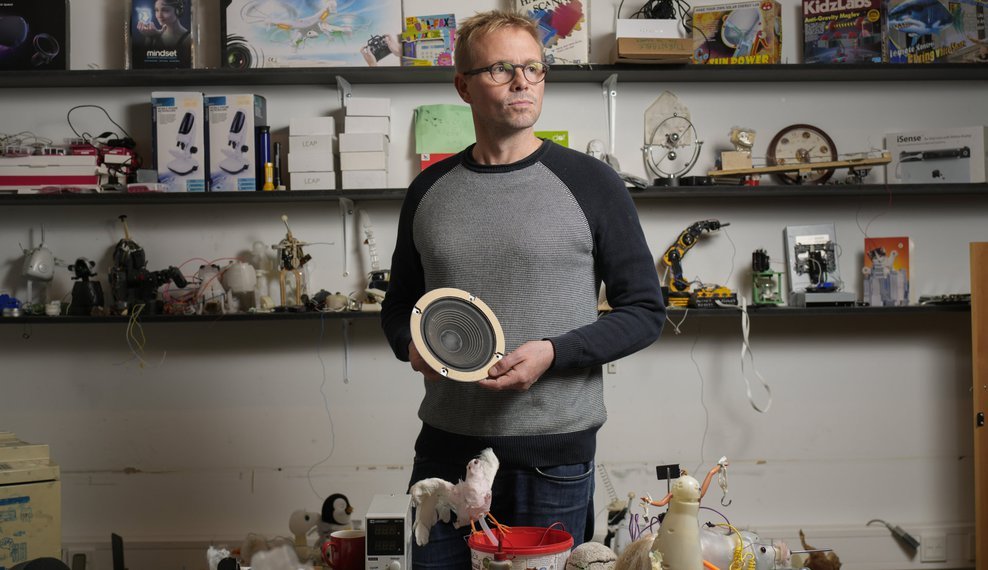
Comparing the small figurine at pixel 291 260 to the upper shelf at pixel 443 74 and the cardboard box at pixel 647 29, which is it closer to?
the upper shelf at pixel 443 74

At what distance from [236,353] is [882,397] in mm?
2384

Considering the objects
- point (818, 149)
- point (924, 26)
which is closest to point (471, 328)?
point (818, 149)

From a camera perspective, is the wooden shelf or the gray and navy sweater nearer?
the gray and navy sweater

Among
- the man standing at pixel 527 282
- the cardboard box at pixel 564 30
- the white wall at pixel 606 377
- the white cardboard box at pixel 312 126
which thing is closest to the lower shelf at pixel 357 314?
the white wall at pixel 606 377

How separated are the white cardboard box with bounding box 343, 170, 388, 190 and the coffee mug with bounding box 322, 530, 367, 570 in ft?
5.70

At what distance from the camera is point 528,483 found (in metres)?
1.48

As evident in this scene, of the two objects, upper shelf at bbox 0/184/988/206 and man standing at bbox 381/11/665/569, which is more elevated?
upper shelf at bbox 0/184/988/206

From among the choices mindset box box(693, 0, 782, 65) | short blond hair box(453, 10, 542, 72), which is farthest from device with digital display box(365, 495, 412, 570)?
mindset box box(693, 0, 782, 65)

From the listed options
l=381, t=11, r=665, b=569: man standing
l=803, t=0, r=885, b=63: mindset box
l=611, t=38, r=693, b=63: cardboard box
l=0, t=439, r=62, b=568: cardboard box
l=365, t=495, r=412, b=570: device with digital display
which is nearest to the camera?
l=365, t=495, r=412, b=570: device with digital display

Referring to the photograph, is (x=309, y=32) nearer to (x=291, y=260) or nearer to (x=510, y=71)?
(x=291, y=260)

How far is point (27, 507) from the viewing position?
213cm

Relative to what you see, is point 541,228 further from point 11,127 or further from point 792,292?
point 11,127

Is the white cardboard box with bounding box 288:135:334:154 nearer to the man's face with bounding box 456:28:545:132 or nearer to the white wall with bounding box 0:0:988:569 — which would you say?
the white wall with bounding box 0:0:988:569

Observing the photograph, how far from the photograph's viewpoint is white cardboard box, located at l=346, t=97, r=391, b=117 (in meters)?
3.08
